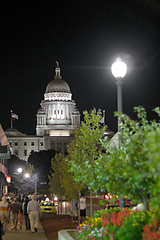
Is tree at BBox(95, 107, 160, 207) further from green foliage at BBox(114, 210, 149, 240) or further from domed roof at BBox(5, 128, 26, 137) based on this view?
domed roof at BBox(5, 128, 26, 137)

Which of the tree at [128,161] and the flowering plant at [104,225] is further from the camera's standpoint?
the flowering plant at [104,225]

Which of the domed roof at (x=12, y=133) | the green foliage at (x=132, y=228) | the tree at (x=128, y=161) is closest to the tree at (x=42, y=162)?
the domed roof at (x=12, y=133)

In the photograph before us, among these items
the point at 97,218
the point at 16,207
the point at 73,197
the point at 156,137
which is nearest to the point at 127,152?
the point at 97,218

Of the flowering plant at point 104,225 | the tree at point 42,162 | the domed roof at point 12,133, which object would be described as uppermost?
the domed roof at point 12,133

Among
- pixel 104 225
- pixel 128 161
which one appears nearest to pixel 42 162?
pixel 104 225

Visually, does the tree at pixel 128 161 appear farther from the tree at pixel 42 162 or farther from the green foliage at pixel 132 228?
the tree at pixel 42 162

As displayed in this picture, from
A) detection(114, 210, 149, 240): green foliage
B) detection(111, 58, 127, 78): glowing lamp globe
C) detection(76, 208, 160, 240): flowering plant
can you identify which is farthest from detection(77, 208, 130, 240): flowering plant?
detection(111, 58, 127, 78): glowing lamp globe

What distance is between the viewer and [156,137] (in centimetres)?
636

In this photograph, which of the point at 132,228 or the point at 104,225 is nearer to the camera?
the point at 132,228

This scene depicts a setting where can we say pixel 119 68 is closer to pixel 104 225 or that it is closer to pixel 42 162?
pixel 104 225

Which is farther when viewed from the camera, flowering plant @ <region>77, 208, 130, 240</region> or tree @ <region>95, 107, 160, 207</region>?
flowering plant @ <region>77, 208, 130, 240</region>

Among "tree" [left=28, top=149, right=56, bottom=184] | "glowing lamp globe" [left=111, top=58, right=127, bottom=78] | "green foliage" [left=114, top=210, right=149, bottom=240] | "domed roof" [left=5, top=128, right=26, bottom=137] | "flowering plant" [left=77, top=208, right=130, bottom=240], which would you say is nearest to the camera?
"green foliage" [left=114, top=210, right=149, bottom=240]

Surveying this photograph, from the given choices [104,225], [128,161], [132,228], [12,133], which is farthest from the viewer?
[12,133]

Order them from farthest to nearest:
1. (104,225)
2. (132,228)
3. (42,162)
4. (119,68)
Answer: (42,162) < (119,68) < (104,225) < (132,228)
